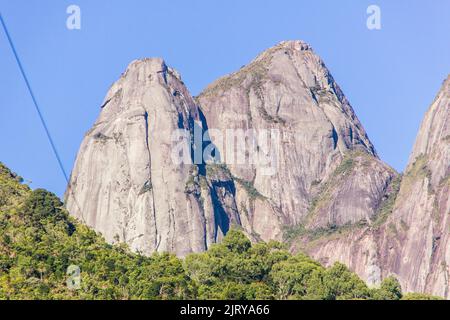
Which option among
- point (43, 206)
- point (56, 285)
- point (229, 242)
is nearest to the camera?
point (56, 285)

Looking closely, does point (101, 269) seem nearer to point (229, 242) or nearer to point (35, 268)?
point (35, 268)

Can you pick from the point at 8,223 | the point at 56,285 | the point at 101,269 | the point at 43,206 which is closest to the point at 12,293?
the point at 56,285

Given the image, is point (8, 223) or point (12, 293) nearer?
point (12, 293)

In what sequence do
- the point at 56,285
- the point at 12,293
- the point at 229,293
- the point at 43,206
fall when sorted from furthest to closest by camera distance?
the point at 43,206, the point at 229,293, the point at 56,285, the point at 12,293

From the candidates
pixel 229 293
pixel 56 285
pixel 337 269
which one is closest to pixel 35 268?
pixel 56 285
